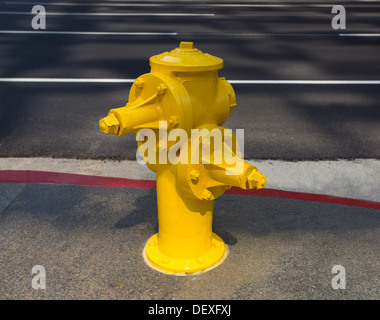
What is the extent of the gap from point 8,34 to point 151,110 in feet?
32.5

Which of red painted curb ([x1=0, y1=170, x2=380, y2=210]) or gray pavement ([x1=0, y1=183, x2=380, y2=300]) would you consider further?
red painted curb ([x1=0, y1=170, x2=380, y2=210])

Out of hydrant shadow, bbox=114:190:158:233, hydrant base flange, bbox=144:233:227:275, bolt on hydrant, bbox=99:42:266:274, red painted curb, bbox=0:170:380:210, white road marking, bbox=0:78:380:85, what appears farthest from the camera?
white road marking, bbox=0:78:380:85

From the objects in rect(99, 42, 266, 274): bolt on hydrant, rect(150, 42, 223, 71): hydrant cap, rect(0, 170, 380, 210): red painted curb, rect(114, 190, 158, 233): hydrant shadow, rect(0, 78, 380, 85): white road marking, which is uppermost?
rect(150, 42, 223, 71): hydrant cap

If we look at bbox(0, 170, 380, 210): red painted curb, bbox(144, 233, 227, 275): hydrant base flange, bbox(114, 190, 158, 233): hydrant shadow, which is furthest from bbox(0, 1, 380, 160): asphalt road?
bbox(144, 233, 227, 275): hydrant base flange

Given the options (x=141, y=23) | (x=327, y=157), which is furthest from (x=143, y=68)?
(x=141, y=23)

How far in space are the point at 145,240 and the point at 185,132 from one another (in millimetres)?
1054

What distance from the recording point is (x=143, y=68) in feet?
25.7

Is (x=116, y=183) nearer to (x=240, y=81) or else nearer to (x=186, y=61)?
→ (x=186, y=61)

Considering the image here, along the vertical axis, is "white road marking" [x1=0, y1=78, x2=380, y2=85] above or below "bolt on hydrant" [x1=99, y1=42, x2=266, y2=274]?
below

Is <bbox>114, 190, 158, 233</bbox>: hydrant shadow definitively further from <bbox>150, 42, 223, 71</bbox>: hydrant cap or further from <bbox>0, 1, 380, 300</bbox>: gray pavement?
<bbox>150, 42, 223, 71</bbox>: hydrant cap

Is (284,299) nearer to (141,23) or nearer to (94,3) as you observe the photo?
(141,23)

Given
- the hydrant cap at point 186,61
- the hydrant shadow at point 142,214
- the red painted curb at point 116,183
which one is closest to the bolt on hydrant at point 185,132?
the hydrant cap at point 186,61

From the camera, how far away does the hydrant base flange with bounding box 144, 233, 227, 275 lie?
2.71 m

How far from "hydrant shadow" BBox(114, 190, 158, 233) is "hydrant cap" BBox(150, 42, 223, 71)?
4.40 feet
